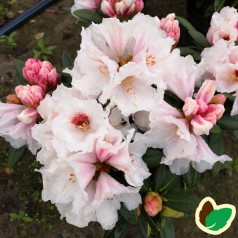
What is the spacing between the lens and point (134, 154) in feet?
4.09

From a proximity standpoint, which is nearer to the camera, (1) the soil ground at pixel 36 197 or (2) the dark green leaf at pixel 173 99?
(2) the dark green leaf at pixel 173 99

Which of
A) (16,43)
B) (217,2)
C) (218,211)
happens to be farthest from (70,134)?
(16,43)

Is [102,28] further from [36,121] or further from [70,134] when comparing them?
[36,121]

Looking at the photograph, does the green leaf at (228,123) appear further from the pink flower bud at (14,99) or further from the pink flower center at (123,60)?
the pink flower bud at (14,99)

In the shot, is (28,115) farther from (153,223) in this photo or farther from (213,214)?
(213,214)

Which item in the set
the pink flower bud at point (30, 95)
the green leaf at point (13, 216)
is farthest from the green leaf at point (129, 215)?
the green leaf at point (13, 216)

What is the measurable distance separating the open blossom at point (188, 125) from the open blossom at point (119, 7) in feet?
1.58

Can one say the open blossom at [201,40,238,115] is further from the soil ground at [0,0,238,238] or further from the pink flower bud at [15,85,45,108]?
the soil ground at [0,0,238,238]

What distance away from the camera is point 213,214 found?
158 cm

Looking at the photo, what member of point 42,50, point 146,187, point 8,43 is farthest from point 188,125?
point 8,43

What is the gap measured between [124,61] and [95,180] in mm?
369

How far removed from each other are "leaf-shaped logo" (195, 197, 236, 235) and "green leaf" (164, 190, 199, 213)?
29 millimetres

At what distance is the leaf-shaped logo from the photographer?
1566 mm

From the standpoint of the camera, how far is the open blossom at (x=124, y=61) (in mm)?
1179
